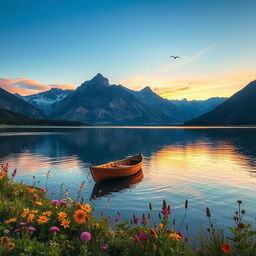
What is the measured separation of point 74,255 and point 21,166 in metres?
39.7

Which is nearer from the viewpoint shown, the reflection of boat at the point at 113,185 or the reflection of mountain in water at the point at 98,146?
the reflection of boat at the point at 113,185

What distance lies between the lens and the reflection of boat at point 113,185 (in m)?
Result: 28.0

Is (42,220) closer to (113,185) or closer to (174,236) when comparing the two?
(174,236)

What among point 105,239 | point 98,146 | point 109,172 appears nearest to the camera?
point 105,239

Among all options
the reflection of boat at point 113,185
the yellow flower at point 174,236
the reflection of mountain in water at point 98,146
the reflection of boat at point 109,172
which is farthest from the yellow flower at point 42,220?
the reflection of mountain in water at point 98,146

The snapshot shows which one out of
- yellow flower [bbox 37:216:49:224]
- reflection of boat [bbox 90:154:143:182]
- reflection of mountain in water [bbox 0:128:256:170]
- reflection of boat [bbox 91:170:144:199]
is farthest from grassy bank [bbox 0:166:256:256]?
reflection of mountain in water [bbox 0:128:256:170]

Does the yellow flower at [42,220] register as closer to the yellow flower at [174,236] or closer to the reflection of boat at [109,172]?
the yellow flower at [174,236]

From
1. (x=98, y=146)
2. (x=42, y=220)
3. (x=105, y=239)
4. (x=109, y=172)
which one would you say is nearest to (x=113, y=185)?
(x=109, y=172)

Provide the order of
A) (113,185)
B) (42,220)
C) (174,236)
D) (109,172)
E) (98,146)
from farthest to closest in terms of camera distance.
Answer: (98,146), (109,172), (113,185), (42,220), (174,236)

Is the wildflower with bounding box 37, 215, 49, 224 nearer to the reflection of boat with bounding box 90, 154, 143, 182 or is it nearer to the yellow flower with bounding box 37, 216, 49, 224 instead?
the yellow flower with bounding box 37, 216, 49, 224

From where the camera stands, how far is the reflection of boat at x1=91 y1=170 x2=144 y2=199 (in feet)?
91.8

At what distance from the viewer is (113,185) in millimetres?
31219

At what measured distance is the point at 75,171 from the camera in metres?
40.2

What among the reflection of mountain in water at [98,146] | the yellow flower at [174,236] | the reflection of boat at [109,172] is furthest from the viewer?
the reflection of mountain in water at [98,146]
